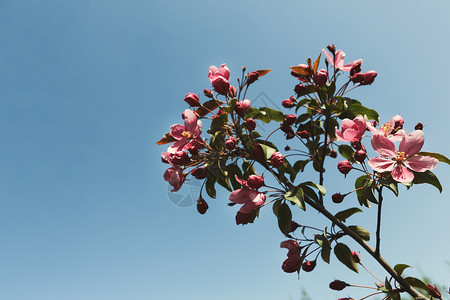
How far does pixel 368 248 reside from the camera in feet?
5.16

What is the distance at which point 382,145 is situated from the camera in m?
1.56

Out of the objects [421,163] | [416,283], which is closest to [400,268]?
[416,283]

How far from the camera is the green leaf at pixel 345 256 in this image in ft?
5.39

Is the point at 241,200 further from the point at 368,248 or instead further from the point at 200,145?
the point at 368,248

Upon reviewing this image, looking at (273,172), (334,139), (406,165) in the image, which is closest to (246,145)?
(273,172)

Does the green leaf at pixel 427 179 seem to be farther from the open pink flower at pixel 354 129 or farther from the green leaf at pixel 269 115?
the green leaf at pixel 269 115

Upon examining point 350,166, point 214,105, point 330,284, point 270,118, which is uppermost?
point 214,105

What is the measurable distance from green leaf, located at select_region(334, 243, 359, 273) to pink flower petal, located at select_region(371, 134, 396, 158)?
1.60 feet

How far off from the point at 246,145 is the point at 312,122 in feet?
1.56

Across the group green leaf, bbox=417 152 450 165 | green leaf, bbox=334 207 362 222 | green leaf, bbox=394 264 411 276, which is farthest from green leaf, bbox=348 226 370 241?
green leaf, bbox=417 152 450 165

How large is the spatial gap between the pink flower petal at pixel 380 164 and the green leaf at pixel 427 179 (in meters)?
0.15

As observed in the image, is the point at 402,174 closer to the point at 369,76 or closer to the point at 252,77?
the point at 369,76

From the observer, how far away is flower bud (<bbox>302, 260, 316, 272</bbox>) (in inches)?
67.2

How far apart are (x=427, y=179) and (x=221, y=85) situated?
1061 mm
